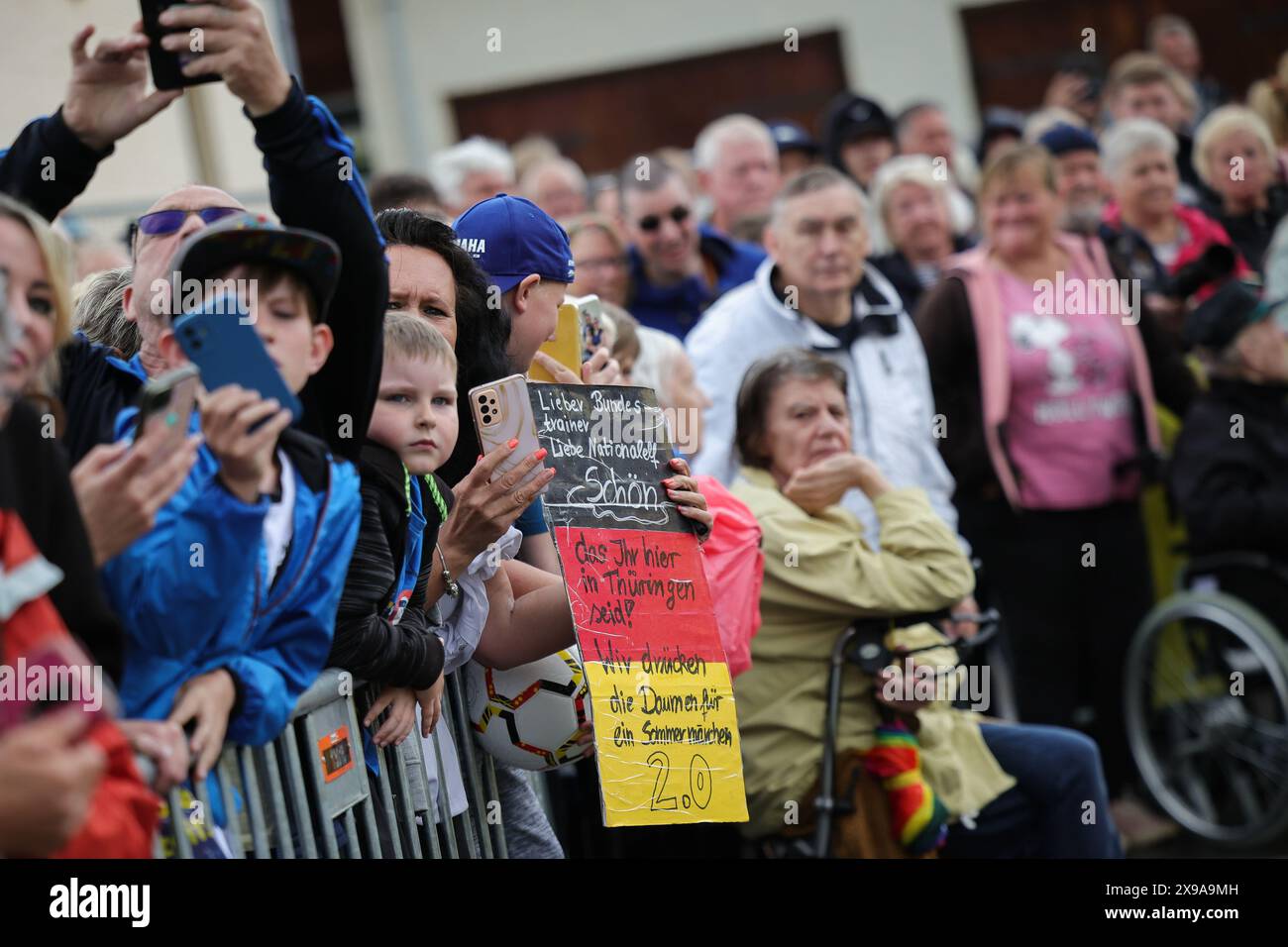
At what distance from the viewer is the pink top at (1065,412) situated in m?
6.70

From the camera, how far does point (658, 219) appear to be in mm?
6934

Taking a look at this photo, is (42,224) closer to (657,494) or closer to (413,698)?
(413,698)

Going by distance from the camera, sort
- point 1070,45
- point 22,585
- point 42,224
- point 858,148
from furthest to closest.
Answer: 1. point 1070,45
2. point 858,148
3. point 42,224
4. point 22,585

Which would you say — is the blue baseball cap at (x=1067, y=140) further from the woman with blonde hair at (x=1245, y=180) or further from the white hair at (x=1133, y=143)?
the woman with blonde hair at (x=1245, y=180)

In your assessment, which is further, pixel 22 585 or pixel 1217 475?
pixel 1217 475

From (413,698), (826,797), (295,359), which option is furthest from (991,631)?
(295,359)

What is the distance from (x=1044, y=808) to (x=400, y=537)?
7.84ft

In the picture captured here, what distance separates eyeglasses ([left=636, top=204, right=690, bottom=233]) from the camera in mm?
6938

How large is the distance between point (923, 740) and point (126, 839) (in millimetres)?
2791

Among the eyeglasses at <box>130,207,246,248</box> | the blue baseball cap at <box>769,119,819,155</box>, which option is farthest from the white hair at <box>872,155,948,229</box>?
the eyeglasses at <box>130,207,246,248</box>

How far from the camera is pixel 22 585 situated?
2117 millimetres

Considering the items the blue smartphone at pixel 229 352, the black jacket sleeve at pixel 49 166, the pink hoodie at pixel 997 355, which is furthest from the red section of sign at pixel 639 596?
the pink hoodie at pixel 997 355

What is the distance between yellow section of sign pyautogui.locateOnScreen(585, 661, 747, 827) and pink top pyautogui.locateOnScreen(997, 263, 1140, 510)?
11.1 feet

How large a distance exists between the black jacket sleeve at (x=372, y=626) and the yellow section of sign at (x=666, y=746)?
37 centimetres
